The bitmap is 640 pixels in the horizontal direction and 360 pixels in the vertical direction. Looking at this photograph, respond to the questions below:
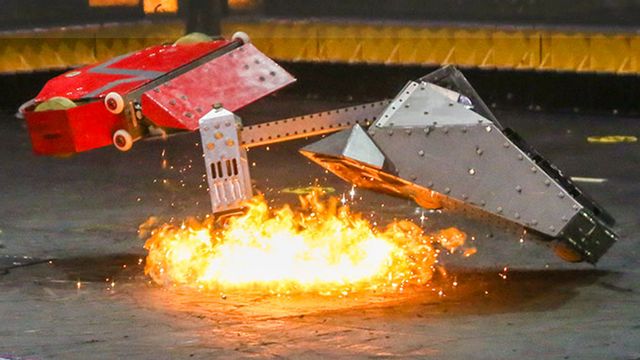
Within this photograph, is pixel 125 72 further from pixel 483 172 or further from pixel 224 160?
pixel 483 172

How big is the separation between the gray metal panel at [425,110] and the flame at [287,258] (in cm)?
85

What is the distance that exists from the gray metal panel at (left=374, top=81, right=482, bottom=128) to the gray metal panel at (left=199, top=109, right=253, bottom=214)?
0.71 m

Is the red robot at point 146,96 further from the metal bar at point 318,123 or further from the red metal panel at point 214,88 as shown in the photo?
the metal bar at point 318,123

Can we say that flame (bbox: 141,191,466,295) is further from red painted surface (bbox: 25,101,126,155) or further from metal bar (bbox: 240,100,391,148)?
red painted surface (bbox: 25,101,126,155)

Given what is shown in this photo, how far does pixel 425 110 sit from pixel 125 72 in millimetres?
1674

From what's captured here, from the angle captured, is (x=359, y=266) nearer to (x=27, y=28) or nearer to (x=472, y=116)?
(x=472, y=116)

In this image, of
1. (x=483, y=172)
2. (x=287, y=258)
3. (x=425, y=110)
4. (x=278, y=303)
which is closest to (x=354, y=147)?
(x=425, y=110)

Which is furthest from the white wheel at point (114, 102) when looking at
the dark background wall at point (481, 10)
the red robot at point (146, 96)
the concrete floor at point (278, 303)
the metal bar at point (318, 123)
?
the dark background wall at point (481, 10)

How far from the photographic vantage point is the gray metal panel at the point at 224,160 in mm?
6859

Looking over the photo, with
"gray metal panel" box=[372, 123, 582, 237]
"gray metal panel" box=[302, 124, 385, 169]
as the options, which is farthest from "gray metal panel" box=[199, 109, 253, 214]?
"gray metal panel" box=[372, 123, 582, 237]

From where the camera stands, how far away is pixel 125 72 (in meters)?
7.40

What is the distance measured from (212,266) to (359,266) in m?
0.80

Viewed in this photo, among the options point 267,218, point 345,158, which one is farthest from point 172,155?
point 345,158

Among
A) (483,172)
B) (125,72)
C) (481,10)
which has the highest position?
(481,10)
